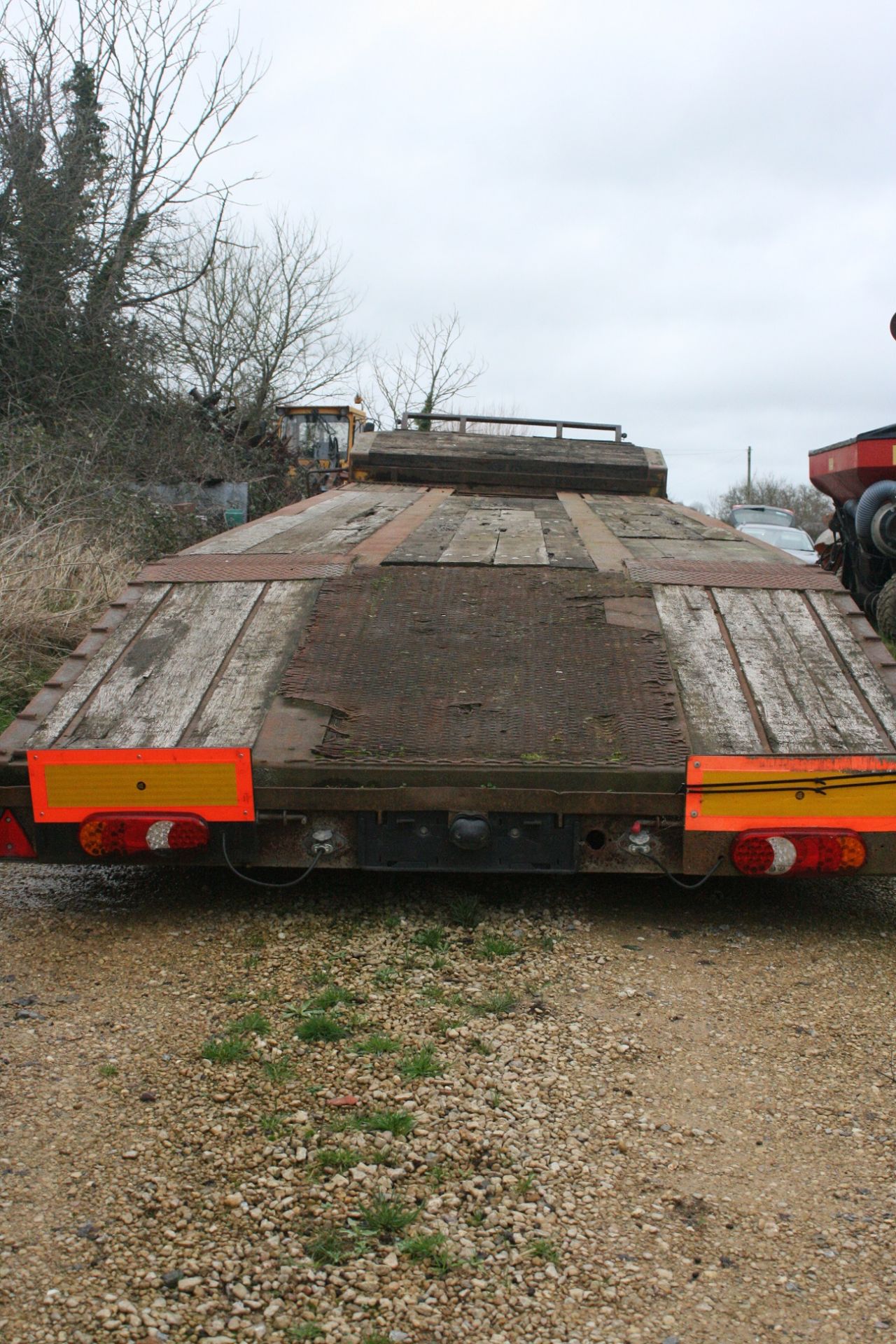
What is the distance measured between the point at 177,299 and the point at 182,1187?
17.4m

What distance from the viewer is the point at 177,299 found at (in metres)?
17.9

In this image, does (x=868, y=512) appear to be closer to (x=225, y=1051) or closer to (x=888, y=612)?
(x=888, y=612)

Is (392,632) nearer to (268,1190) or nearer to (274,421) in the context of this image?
(268,1190)

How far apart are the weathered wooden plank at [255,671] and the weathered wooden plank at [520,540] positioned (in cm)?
92

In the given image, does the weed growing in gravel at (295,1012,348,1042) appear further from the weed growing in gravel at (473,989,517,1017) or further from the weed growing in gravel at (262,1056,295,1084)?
the weed growing in gravel at (473,989,517,1017)

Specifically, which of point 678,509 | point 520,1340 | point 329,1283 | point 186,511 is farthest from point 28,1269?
point 186,511

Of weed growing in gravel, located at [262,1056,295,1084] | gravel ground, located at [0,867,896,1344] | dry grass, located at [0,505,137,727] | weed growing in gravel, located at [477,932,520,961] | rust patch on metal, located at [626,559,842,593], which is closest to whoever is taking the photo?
gravel ground, located at [0,867,896,1344]

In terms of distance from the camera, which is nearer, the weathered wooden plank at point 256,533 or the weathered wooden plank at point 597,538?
the weathered wooden plank at point 597,538

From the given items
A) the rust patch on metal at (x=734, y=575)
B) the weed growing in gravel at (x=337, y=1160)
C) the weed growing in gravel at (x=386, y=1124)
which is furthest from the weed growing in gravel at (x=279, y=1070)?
the rust patch on metal at (x=734, y=575)

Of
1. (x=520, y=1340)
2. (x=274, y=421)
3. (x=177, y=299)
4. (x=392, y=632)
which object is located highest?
(x=177, y=299)

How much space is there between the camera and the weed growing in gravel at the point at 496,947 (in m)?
3.67

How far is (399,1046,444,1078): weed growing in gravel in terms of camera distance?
2.88m

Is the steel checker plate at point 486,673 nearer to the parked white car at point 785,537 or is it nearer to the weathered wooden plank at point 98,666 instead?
the weathered wooden plank at point 98,666

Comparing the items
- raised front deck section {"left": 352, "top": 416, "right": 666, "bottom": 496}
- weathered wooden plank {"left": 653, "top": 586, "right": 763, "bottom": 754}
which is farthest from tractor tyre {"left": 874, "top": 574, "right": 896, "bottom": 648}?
weathered wooden plank {"left": 653, "top": 586, "right": 763, "bottom": 754}
